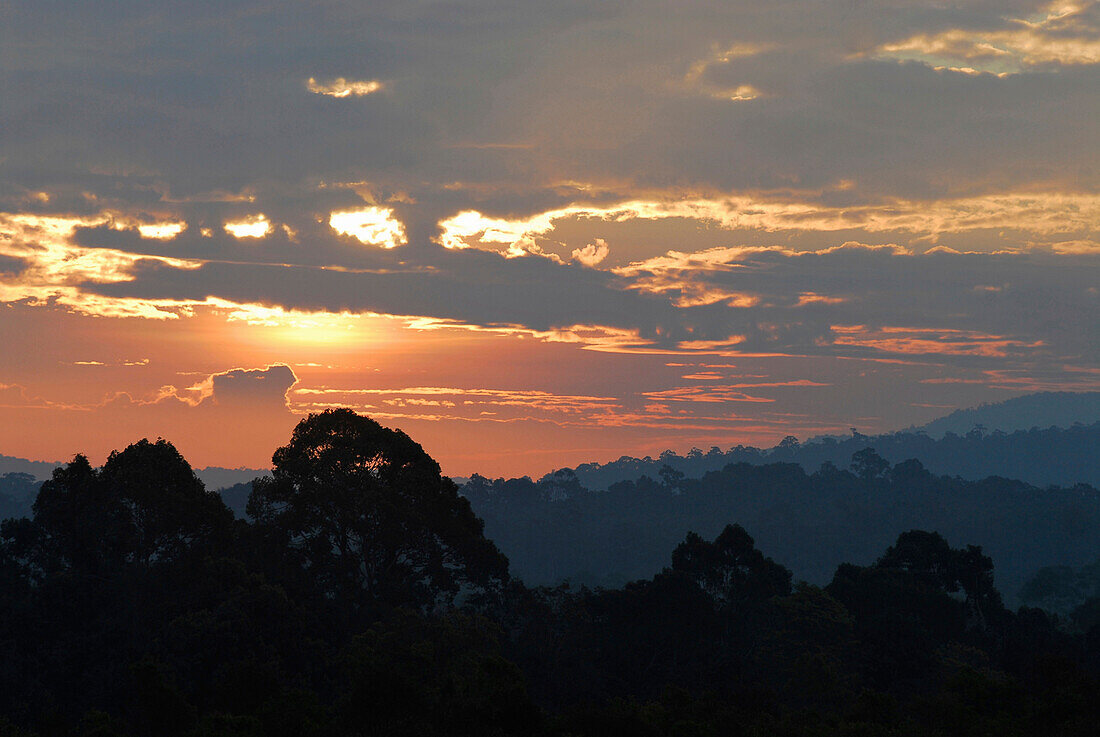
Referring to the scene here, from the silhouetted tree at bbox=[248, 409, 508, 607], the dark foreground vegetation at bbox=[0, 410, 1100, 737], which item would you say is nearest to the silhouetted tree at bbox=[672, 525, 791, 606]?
the dark foreground vegetation at bbox=[0, 410, 1100, 737]

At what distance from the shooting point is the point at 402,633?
4906cm

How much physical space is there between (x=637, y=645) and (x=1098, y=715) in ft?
92.3

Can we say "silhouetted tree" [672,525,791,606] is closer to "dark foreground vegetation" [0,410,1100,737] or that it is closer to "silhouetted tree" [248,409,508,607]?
"dark foreground vegetation" [0,410,1100,737]

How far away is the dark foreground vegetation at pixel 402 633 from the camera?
37.4 metres

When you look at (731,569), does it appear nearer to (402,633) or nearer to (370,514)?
(370,514)

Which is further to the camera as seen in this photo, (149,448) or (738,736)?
(149,448)

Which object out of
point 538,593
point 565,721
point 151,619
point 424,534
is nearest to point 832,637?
point 538,593

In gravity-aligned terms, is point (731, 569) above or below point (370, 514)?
below

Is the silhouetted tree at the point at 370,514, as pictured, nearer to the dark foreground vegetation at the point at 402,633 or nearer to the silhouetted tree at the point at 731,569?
the dark foreground vegetation at the point at 402,633

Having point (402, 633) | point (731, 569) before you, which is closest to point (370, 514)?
point (402, 633)

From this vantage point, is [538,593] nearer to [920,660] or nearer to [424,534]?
[424,534]

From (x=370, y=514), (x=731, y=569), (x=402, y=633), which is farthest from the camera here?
(x=731, y=569)

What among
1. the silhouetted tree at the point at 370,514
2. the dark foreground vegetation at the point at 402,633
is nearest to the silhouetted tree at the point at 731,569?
the dark foreground vegetation at the point at 402,633

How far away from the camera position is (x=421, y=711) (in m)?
37.0
